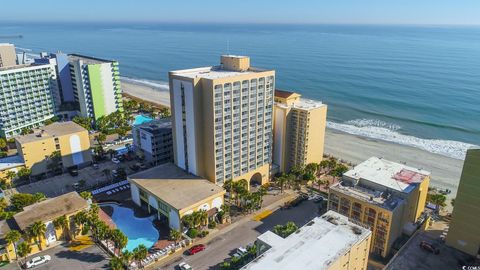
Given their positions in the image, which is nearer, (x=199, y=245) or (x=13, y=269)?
(x=13, y=269)

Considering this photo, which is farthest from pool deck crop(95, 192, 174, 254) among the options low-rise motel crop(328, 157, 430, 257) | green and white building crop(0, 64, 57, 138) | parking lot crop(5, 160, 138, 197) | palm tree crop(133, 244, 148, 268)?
green and white building crop(0, 64, 57, 138)

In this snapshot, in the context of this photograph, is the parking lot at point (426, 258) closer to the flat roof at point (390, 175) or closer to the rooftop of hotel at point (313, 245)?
the flat roof at point (390, 175)

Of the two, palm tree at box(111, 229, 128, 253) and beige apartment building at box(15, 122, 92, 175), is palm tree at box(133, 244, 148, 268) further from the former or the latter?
beige apartment building at box(15, 122, 92, 175)

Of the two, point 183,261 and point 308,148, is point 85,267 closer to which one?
point 183,261

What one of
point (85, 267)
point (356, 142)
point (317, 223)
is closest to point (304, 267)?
point (317, 223)

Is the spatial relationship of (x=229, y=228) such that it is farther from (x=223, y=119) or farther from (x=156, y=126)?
(x=156, y=126)

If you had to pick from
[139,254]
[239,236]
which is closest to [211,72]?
[239,236]
